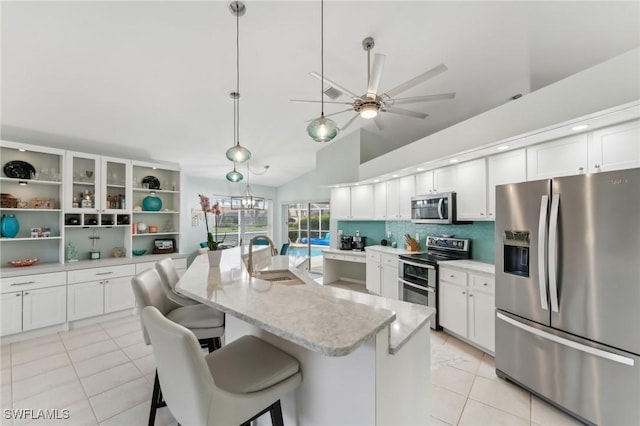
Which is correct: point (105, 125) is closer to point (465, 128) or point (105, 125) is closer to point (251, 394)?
point (251, 394)

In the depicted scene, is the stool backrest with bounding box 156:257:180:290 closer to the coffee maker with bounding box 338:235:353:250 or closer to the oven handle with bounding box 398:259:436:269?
the oven handle with bounding box 398:259:436:269

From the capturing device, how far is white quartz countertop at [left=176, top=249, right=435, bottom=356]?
0.86m

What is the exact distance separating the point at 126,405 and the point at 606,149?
4.32m

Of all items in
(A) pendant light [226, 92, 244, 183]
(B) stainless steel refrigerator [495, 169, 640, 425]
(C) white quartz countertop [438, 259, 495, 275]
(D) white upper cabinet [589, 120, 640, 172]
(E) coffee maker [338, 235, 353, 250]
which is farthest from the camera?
(E) coffee maker [338, 235, 353, 250]

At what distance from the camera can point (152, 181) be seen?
4719 mm

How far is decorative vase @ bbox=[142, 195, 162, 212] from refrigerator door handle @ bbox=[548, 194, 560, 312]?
5.40 m

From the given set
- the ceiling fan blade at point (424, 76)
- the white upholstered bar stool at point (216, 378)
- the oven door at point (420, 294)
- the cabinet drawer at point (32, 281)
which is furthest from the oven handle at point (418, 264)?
the cabinet drawer at point (32, 281)

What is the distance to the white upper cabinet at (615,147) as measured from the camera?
6.30ft

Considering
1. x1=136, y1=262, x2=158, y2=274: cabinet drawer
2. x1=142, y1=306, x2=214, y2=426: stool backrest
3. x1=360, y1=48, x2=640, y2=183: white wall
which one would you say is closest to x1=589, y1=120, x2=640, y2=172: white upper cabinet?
x1=360, y1=48, x2=640, y2=183: white wall

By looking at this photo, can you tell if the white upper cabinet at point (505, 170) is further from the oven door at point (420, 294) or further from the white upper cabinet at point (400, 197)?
the white upper cabinet at point (400, 197)

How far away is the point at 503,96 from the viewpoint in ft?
12.7

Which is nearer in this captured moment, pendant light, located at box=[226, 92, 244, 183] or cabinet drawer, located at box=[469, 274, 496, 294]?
cabinet drawer, located at box=[469, 274, 496, 294]

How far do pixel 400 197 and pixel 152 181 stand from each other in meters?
4.43

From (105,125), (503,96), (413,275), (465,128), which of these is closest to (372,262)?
(413,275)
